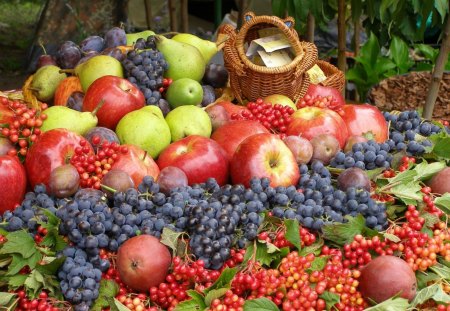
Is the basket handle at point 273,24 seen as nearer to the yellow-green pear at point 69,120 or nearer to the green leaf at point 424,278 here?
the yellow-green pear at point 69,120

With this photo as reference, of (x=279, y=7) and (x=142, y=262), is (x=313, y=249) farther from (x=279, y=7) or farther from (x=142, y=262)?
(x=279, y=7)

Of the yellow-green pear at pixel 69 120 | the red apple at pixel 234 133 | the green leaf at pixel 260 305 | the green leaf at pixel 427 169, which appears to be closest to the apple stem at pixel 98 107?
the yellow-green pear at pixel 69 120

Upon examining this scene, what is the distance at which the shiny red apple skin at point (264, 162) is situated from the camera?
1.83m

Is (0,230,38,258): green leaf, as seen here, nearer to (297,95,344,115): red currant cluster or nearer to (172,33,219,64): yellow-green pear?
(297,95,344,115): red currant cluster

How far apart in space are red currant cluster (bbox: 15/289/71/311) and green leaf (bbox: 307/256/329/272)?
0.62 metres

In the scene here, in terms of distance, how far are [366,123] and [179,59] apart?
82 centimetres

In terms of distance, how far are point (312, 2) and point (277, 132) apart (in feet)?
4.70

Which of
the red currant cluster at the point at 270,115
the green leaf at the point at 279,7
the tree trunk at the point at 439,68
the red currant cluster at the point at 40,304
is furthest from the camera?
the green leaf at the point at 279,7

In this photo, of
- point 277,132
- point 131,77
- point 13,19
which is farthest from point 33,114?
point 13,19

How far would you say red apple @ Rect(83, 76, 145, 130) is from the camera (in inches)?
83.9

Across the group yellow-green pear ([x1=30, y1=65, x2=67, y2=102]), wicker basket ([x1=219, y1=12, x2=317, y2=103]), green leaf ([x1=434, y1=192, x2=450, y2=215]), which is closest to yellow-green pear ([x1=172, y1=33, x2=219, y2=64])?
wicker basket ([x1=219, y1=12, x2=317, y2=103])

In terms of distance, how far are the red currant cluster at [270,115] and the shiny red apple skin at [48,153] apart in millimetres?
702

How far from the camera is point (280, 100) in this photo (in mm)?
2426

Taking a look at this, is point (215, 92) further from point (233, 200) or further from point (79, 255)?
point (79, 255)
